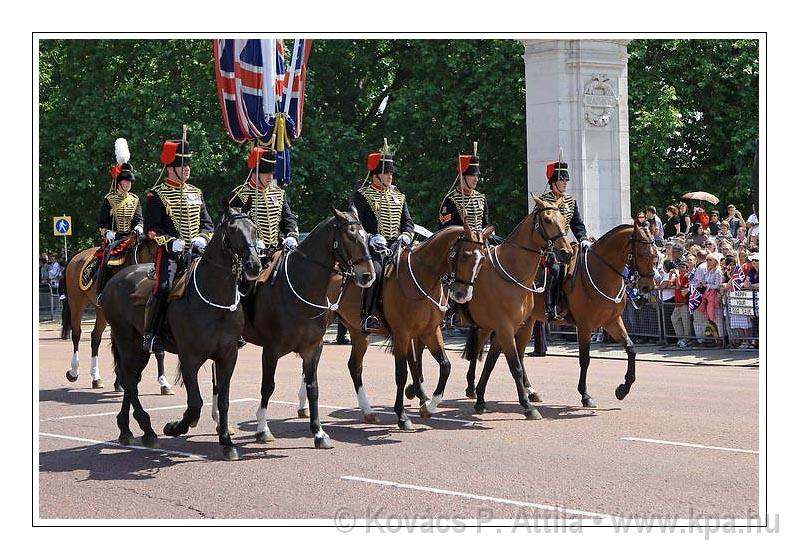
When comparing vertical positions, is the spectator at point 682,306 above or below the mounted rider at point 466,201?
below

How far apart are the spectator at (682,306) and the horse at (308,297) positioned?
11519 millimetres

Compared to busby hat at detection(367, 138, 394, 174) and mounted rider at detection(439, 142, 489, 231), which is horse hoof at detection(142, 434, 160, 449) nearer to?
busby hat at detection(367, 138, 394, 174)

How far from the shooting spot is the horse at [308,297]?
35.5 feet

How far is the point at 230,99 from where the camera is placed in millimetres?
27625

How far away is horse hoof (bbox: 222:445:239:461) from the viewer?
10.4 metres

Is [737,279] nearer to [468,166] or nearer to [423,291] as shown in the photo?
[468,166]

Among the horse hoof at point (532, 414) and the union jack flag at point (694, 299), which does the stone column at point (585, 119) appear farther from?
the horse hoof at point (532, 414)

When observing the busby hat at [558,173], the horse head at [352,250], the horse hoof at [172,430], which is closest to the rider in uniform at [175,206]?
the horse head at [352,250]

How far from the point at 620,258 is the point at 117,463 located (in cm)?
663

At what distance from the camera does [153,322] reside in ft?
35.7

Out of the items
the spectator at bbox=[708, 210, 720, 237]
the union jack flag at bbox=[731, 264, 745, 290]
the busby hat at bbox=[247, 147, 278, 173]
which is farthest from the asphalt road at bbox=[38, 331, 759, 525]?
the spectator at bbox=[708, 210, 720, 237]

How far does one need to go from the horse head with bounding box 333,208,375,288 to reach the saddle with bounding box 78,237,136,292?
552 centimetres
